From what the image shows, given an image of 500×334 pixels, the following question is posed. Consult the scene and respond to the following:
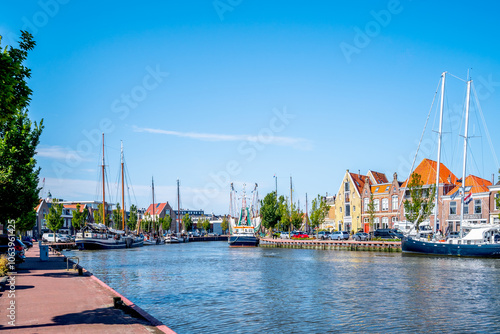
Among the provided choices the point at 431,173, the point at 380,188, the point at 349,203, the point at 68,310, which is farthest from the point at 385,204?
the point at 68,310

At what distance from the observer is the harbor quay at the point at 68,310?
498 inches

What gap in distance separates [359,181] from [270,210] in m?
21.8

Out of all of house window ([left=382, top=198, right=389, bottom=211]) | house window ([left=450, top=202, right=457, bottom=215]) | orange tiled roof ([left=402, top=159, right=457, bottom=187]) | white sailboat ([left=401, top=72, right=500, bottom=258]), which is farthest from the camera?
house window ([left=382, top=198, right=389, bottom=211])

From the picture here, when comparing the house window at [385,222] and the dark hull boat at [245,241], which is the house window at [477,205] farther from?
the dark hull boat at [245,241]

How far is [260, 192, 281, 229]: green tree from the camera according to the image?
10638cm

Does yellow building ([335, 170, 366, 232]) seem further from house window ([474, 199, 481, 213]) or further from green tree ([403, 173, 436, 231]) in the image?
house window ([474, 199, 481, 213])

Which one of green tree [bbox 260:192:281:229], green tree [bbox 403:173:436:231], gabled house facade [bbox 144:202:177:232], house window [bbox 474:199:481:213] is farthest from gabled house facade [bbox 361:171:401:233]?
gabled house facade [bbox 144:202:177:232]

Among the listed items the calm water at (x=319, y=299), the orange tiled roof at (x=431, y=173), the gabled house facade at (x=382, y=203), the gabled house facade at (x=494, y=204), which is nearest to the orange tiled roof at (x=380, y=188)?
the gabled house facade at (x=382, y=203)

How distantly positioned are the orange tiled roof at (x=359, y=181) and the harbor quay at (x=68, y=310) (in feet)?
270

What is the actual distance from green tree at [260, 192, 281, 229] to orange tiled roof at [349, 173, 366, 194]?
19.5 meters

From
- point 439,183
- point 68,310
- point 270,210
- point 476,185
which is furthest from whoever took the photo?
point 270,210

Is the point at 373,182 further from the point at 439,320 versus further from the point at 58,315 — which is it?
the point at 58,315

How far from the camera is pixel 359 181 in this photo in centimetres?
10088

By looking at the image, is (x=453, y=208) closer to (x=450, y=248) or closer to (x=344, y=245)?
(x=344, y=245)
